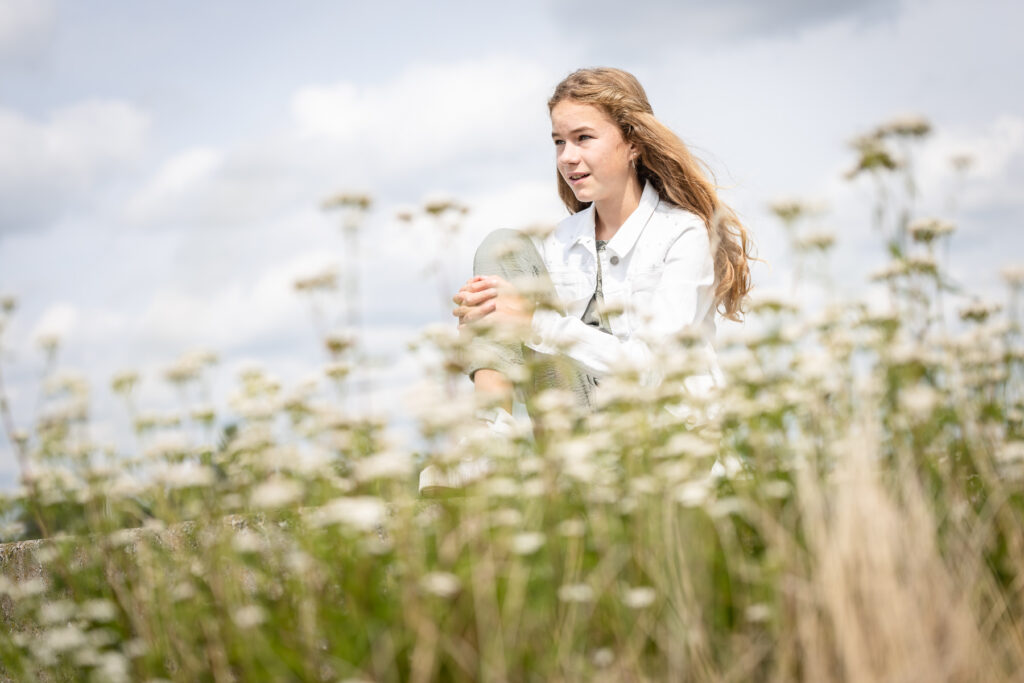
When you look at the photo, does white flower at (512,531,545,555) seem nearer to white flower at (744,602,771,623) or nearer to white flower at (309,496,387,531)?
white flower at (309,496,387,531)

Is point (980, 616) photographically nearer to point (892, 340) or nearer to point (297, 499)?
point (892, 340)

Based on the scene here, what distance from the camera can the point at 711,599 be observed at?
2293 mm

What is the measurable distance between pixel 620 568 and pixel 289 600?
829mm

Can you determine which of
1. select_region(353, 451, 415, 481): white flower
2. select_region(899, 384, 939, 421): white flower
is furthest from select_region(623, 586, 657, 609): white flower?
select_region(899, 384, 939, 421): white flower

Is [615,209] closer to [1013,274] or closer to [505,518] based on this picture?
[1013,274]

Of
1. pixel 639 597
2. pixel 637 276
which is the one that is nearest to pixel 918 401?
pixel 639 597

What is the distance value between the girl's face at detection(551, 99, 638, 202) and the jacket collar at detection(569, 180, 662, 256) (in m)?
0.15

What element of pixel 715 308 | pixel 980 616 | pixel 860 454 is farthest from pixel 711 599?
pixel 715 308

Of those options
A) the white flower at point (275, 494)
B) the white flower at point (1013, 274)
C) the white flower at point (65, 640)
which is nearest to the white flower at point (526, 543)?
the white flower at point (275, 494)

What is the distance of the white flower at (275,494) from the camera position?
2.22m

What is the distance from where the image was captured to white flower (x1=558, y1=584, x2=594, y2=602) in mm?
2164

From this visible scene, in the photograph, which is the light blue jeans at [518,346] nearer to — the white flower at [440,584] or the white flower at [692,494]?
the white flower at [692,494]

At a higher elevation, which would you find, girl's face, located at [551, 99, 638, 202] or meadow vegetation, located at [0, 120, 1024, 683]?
girl's face, located at [551, 99, 638, 202]

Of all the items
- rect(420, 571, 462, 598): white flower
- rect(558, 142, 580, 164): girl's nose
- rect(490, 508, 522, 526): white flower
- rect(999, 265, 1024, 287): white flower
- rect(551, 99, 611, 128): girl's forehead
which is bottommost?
rect(420, 571, 462, 598): white flower
